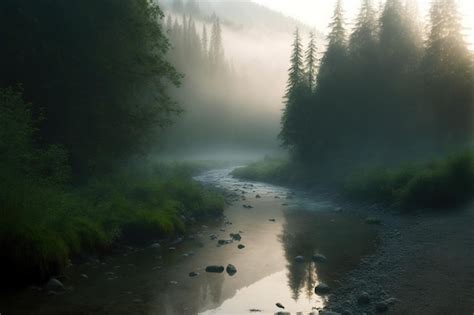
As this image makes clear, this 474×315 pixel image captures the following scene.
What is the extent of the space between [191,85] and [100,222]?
278ft

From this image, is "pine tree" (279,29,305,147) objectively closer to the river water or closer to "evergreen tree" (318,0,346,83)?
"evergreen tree" (318,0,346,83)

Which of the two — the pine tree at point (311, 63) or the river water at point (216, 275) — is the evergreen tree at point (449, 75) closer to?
the pine tree at point (311, 63)

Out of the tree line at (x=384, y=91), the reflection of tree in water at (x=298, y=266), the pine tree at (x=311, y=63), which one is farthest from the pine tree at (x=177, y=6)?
the reflection of tree in water at (x=298, y=266)

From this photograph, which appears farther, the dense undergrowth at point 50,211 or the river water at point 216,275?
the dense undergrowth at point 50,211

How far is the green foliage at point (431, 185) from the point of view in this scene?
19797 mm

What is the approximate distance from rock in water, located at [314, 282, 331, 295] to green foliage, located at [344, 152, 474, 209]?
1122 centimetres

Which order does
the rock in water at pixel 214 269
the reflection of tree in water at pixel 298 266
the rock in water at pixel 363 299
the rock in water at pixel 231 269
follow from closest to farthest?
the rock in water at pixel 363 299 → the reflection of tree in water at pixel 298 266 → the rock in water at pixel 231 269 → the rock in water at pixel 214 269

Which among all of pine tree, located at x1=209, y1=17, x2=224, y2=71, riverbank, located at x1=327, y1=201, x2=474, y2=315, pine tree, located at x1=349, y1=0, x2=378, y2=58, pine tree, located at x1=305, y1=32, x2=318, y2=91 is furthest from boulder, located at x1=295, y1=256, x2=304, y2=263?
pine tree, located at x1=209, y1=17, x2=224, y2=71

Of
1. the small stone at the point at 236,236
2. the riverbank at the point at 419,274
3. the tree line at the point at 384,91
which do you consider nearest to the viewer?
the riverbank at the point at 419,274

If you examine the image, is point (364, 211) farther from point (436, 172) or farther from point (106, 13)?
point (106, 13)

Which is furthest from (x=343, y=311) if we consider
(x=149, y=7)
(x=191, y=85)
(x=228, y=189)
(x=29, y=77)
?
(x=191, y=85)

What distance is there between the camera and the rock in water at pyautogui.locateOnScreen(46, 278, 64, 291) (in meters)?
10.2

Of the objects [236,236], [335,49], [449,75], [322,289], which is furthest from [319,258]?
[335,49]

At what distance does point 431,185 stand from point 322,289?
12.8 metres
